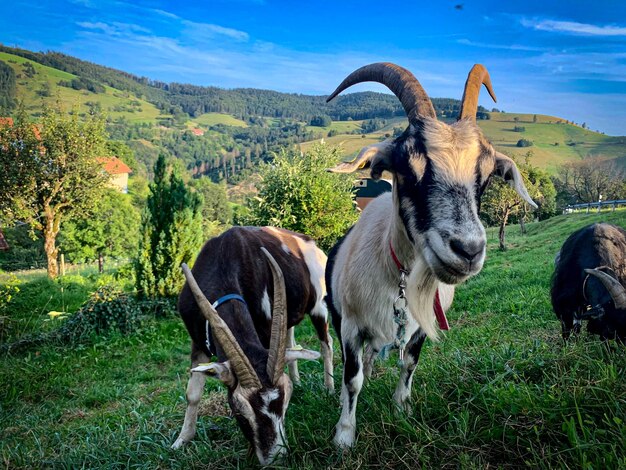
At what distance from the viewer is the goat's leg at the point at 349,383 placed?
304cm

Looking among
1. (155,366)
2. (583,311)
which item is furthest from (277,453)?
(155,366)

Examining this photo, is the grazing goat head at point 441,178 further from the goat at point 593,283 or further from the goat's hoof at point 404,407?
the goat at point 593,283

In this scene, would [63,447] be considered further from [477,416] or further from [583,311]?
[583,311]

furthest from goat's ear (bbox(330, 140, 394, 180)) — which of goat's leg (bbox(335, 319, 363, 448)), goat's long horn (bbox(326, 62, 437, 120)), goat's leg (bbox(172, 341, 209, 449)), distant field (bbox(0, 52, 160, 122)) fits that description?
distant field (bbox(0, 52, 160, 122))

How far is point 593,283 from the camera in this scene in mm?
4918

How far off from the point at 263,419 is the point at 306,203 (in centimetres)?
1321

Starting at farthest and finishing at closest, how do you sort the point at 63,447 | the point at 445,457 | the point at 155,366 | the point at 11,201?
Result: the point at 11,201, the point at 155,366, the point at 63,447, the point at 445,457

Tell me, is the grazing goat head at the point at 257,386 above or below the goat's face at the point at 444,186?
below

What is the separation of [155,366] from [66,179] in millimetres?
19479

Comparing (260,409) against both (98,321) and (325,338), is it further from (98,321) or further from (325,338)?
(98,321)

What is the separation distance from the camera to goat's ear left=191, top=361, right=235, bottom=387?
9.80ft

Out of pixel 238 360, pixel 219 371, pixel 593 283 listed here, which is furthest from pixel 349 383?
pixel 593 283

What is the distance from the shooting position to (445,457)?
2523mm

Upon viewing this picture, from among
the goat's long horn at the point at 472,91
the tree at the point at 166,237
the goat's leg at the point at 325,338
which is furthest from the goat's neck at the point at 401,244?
the tree at the point at 166,237
